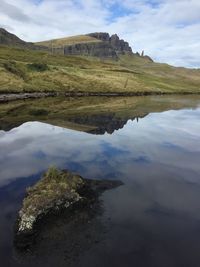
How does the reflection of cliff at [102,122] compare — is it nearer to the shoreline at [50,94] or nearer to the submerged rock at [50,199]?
the submerged rock at [50,199]

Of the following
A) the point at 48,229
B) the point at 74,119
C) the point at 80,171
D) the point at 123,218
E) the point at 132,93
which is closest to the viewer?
the point at 48,229

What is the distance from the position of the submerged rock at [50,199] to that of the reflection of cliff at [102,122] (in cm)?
2493

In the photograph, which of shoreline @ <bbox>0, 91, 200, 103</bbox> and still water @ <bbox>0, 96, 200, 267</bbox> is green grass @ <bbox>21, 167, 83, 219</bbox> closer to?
still water @ <bbox>0, 96, 200, 267</bbox>

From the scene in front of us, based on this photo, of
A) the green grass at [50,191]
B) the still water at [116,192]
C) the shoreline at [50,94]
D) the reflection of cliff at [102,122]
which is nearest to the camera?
the still water at [116,192]

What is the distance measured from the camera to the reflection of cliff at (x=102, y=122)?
49925 millimetres

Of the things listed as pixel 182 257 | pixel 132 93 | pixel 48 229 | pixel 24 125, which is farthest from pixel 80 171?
pixel 132 93

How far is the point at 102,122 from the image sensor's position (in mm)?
56781

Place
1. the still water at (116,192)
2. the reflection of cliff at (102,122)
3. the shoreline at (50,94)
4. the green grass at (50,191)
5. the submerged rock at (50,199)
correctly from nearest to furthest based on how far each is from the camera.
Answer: the still water at (116,192)
the submerged rock at (50,199)
the green grass at (50,191)
the reflection of cliff at (102,122)
the shoreline at (50,94)

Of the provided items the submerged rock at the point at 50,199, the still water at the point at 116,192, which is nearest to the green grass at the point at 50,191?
the submerged rock at the point at 50,199

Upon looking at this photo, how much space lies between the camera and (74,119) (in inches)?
2282

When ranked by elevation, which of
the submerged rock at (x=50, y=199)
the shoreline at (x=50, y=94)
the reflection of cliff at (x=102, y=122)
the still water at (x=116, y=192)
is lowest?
the shoreline at (x=50, y=94)

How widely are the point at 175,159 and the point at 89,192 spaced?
46.2ft

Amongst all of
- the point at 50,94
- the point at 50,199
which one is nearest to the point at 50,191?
the point at 50,199

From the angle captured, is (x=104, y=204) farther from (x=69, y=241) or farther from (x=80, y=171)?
(x=80, y=171)
